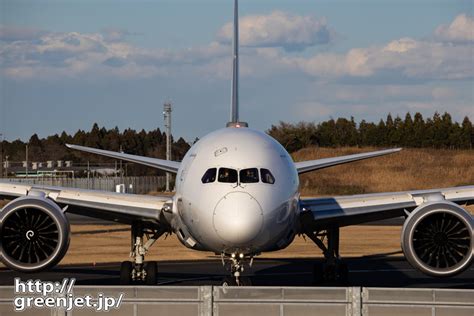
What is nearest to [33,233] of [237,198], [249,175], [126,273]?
[126,273]

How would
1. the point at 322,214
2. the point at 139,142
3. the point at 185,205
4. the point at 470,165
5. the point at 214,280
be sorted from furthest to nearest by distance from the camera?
1. the point at 139,142
2. the point at 470,165
3. the point at 214,280
4. the point at 322,214
5. the point at 185,205

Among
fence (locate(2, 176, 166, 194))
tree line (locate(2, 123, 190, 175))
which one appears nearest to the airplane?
fence (locate(2, 176, 166, 194))

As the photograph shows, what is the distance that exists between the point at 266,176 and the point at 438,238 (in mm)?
4448

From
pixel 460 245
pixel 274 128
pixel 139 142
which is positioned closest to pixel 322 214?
pixel 460 245

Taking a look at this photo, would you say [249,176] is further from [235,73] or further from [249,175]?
[235,73]

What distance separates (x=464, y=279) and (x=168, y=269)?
8.36 metres

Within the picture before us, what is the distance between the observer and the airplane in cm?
1945

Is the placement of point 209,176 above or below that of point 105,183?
below

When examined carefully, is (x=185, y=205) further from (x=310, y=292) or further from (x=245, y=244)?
(x=310, y=292)

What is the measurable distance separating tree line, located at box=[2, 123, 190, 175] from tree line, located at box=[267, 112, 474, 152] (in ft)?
118

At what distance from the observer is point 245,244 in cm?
1923

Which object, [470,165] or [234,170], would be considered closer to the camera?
[234,170]

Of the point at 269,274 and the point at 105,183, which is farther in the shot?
the point at 105,183

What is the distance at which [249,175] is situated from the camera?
19.7m
